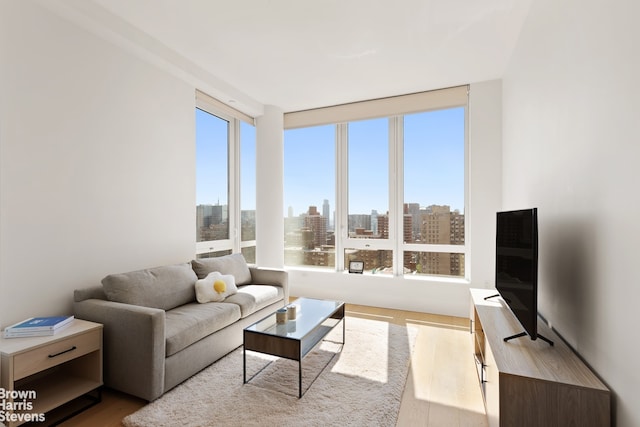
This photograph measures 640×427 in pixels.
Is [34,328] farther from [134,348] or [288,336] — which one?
[288,336]

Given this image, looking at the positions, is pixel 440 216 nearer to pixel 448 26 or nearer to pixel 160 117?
pixel 448 26

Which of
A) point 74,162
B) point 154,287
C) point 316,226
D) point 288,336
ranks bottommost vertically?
point 288,336

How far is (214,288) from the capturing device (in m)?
3.04

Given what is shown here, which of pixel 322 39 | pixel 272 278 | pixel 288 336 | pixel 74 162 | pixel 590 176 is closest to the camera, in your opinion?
pixel 590 176

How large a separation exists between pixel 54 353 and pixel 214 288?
4.25 feet

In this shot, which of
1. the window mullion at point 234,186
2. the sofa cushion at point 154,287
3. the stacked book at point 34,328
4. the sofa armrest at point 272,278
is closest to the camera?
the stacked book at point 34,328

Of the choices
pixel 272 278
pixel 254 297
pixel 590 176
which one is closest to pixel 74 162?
pixel 254 297

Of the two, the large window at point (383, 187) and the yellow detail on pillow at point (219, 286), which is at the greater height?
the large window at point (383, 187)

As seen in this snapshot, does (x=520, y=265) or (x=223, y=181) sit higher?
(x=223, y=181)

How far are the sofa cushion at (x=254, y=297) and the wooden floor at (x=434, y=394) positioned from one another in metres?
1.06

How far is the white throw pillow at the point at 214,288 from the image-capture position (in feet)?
9.75

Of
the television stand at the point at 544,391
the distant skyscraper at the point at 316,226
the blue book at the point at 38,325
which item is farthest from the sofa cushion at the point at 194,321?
the distant skyscraper at the point at 316,226

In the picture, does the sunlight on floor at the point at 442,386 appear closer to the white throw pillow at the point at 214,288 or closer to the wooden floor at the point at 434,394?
the wooden floor at the point at 434,394

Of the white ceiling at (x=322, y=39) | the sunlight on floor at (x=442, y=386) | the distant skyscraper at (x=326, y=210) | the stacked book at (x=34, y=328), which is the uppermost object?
the white ceiling at (x=322, y=39)
